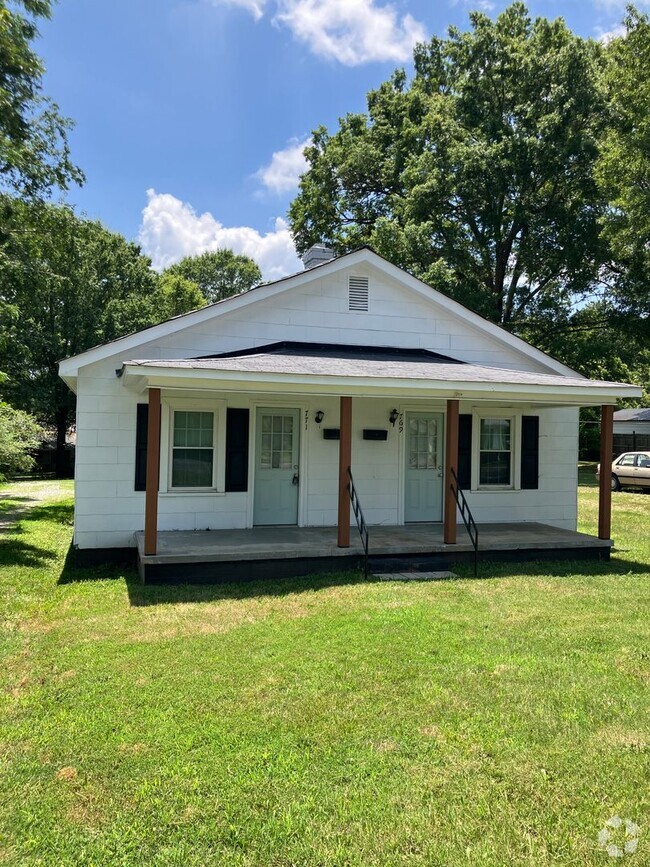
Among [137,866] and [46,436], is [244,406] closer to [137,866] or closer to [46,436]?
[137,866]

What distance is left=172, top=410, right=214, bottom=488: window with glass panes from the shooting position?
8.73 meters

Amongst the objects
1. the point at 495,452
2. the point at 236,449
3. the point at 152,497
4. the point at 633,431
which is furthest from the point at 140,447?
the point at 633,431

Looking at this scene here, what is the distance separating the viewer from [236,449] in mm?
8883

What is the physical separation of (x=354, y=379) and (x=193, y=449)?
284 cm

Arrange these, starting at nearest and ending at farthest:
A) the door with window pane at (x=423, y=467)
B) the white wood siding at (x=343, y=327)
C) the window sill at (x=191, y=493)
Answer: the window sill at (x=191, y=493)
the white wood siding at (x=343, y=327)
the door with window pane at (x=423, y=467)

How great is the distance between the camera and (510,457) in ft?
33.8

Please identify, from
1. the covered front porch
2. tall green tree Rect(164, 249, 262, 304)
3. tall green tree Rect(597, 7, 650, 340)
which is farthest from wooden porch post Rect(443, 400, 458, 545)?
tall green tree Rect(164, 249, 262, 304)

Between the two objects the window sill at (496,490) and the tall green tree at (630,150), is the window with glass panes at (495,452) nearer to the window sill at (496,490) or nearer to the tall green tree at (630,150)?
the window sill at (496,490)

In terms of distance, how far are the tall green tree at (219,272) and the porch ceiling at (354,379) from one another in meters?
45.4

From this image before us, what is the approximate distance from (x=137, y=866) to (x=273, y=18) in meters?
14.6

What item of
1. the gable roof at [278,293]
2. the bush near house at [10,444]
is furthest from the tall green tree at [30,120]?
the gable roof at [278,293]

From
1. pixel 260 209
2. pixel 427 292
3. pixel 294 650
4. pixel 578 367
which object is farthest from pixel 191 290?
pixel 294 650

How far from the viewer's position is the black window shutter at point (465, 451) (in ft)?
32.7

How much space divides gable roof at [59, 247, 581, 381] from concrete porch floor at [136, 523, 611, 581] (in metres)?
2.63
